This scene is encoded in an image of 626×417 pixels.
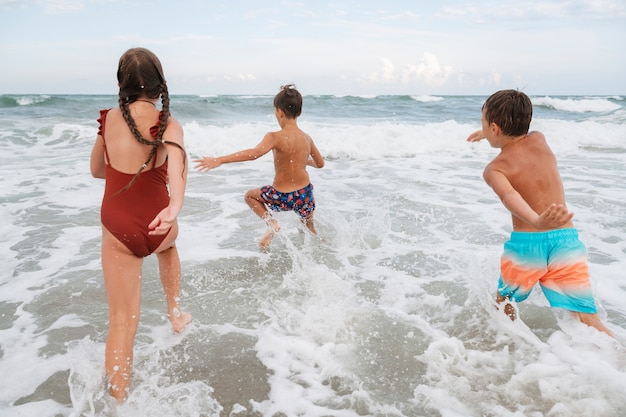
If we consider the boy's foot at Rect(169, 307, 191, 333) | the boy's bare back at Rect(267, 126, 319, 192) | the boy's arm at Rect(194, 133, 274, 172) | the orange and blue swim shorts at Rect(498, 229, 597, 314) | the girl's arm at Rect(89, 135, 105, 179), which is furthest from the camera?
the boy's bare back at Rect(267, 126, 319, 192)

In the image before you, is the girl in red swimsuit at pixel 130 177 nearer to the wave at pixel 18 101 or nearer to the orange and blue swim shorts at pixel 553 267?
the orange and blue swim shorts at pixel 553 267

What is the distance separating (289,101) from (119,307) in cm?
278

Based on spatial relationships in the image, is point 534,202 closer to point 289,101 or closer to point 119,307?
point 119,307

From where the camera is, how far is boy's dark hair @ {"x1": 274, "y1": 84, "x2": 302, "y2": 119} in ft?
15.1

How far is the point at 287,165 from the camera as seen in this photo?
15.6ft

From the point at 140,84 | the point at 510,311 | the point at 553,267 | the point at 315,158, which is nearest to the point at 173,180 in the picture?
the point at 140,84

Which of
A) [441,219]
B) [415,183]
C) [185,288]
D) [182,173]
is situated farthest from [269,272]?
[415,183]

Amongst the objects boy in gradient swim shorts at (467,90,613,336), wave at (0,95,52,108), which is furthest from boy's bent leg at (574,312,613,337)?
wave at (0,95,52,108)

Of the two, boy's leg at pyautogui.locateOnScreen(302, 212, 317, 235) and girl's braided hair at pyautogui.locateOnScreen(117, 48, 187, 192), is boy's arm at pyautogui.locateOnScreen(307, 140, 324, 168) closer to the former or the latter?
boy's leg at pyautogui.locateOnScreen(302, 212, 317, 235)

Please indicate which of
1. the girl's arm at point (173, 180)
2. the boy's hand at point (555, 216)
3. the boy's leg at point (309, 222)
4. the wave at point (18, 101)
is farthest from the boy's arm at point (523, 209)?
the wave at point (18, 101)

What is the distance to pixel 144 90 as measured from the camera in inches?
91.4

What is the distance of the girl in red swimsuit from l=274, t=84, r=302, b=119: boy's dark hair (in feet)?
7.54

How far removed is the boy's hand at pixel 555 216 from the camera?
89.1 inches

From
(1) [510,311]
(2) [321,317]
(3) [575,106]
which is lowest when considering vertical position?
(2) [321,317]
